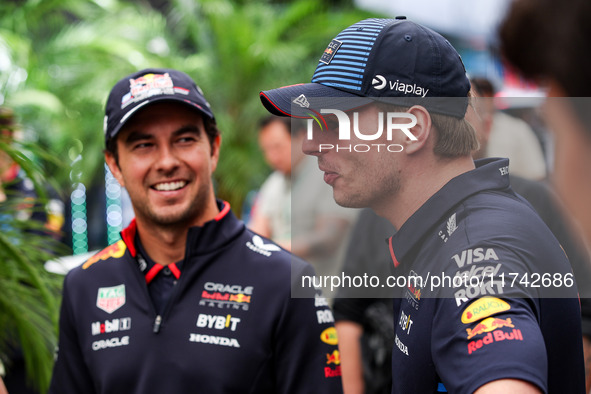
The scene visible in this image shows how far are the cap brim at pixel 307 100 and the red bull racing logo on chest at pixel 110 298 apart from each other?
0.84 metres

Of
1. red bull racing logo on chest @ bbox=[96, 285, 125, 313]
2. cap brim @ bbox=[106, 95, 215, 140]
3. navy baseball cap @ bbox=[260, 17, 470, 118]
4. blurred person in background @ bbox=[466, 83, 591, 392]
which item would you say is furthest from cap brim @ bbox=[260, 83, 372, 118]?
red bull racing logo on chest @ bbox=[96, 285, 125, 313]

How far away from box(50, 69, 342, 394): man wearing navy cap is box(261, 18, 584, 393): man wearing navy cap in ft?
1.73

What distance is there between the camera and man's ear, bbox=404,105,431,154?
129 cm

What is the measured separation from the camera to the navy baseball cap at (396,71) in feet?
4.25

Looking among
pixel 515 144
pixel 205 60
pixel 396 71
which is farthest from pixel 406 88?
pixel 205 60

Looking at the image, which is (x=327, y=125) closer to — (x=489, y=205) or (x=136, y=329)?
(x=489, y=205)

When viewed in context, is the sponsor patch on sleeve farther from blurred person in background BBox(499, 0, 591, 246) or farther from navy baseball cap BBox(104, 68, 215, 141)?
navy baseball cap BBox(104, 68, 215, 141)

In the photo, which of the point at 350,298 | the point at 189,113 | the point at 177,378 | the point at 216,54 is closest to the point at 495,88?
the point at 350,298

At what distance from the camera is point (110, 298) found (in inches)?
76.9

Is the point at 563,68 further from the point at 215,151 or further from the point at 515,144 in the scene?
the point at 215,151

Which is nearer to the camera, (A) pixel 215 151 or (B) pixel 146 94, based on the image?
(B) pixel 146 94

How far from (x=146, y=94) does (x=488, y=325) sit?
1368 mm

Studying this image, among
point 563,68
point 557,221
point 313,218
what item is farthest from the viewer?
point 313,218

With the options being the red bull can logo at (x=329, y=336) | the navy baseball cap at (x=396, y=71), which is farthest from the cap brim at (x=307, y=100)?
the red bull can logo at (x=329, y=336)
